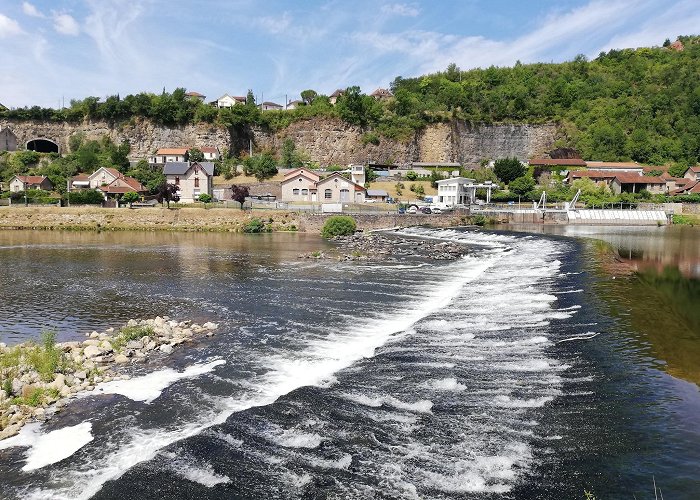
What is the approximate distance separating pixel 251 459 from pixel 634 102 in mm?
81069

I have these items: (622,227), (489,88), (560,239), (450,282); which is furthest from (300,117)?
(450,282)

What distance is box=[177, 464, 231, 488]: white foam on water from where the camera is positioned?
6.75 metres

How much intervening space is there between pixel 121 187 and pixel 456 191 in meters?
32.2

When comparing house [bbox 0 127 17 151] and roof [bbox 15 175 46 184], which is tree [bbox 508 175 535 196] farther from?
house [bbox 0 127 17 151]

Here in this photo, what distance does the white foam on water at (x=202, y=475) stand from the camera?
675 cm

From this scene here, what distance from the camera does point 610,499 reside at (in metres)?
6.12

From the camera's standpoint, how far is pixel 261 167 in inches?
2350

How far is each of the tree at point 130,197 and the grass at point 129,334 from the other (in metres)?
37.2

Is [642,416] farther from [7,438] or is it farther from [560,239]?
[560,239]

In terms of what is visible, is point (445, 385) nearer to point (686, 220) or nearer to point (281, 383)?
point (281, 383)

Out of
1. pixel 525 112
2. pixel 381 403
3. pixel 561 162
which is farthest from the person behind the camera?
pixel 525 112

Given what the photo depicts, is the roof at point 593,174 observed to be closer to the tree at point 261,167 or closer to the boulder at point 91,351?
the tree at point 261,167

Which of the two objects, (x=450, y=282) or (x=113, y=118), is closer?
(x=450, y=282)

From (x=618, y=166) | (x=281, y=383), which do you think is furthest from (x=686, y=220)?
(x=281, y=383)
